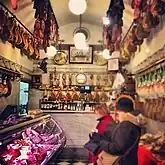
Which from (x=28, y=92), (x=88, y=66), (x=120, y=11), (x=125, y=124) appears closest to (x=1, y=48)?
(x=120, y=11)

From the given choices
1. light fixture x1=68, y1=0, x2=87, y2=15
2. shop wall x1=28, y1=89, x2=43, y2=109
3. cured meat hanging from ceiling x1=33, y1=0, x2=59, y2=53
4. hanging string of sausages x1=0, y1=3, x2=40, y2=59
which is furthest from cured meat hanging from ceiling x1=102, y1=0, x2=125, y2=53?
shop wall x1=28, y1=89, x2=43, y2=109

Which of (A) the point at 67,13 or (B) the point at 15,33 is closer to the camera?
(B) the point at 15,33

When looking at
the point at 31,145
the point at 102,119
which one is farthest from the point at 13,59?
the point at 31,145

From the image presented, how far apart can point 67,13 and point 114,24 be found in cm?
331

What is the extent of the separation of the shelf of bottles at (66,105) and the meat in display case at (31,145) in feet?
11.7

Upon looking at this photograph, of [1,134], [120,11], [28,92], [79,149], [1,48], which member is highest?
[120,11]

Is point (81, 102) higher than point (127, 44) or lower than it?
lower

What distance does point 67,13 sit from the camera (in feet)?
32.7

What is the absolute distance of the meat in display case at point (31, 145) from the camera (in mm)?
3605

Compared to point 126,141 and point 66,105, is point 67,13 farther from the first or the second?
point 126,141

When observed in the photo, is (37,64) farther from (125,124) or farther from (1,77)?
(125,124)

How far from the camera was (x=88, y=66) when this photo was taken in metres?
11.5

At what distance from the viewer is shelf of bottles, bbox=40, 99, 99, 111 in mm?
10005

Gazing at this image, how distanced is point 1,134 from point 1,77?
4.07 m
